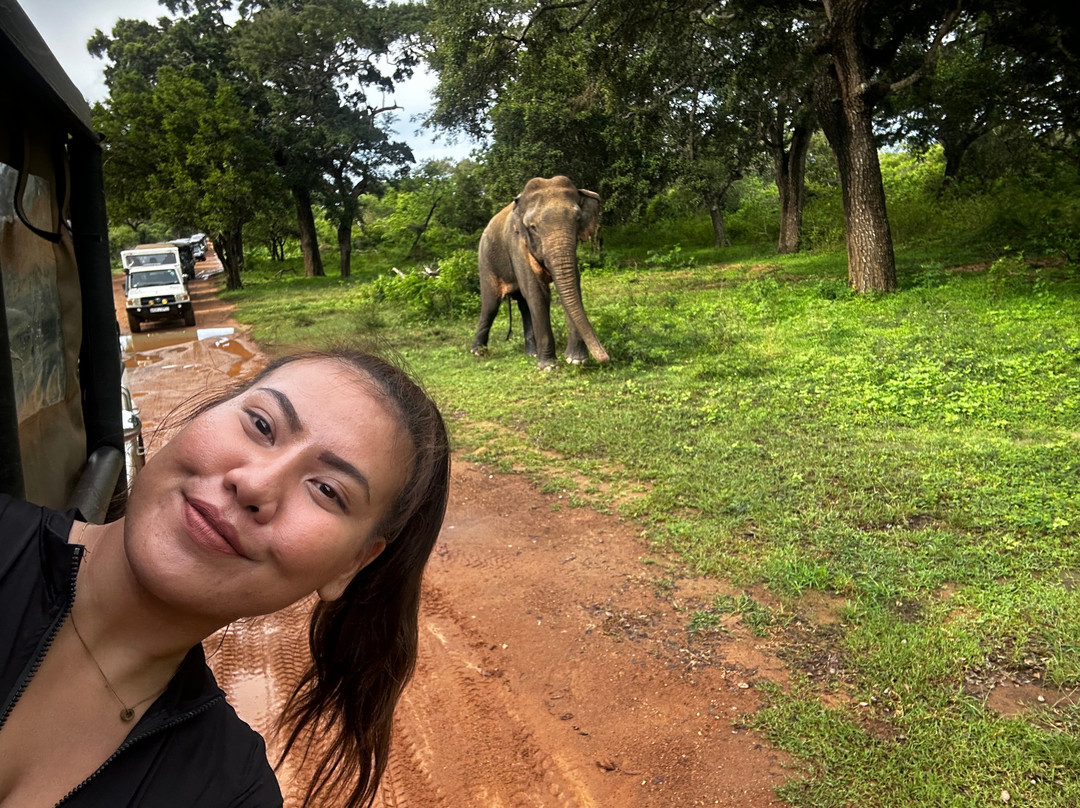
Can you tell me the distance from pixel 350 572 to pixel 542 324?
26.8 feet

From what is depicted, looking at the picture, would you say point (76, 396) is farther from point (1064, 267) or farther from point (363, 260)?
point (363, 260)

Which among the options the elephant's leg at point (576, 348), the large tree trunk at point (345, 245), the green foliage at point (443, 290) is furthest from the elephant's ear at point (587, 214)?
the large tree trunk at point (345, 245)

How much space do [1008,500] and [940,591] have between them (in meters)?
1.23

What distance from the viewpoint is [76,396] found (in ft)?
8.89

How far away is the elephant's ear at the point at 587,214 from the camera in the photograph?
9.70m

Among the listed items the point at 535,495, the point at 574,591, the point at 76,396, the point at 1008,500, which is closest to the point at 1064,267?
the point at 1008,500

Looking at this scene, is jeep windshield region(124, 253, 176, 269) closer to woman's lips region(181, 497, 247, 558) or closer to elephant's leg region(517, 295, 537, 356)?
elephant's leg region(517, 295, 537, 356)

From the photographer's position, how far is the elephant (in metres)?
9.20

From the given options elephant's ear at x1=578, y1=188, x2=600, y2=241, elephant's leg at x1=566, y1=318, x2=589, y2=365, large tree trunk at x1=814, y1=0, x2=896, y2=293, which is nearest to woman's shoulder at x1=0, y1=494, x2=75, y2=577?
elephant's leg at x1=566, y1=318, x2=589, y2=365

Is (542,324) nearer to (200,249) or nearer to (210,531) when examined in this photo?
(210,531)

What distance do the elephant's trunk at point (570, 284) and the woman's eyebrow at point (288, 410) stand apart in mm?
7612

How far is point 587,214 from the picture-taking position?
9.72m

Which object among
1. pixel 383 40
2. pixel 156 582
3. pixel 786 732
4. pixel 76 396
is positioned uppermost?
pixel 383 40

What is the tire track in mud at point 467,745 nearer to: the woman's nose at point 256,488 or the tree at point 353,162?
the woman's nose at point 256,488
